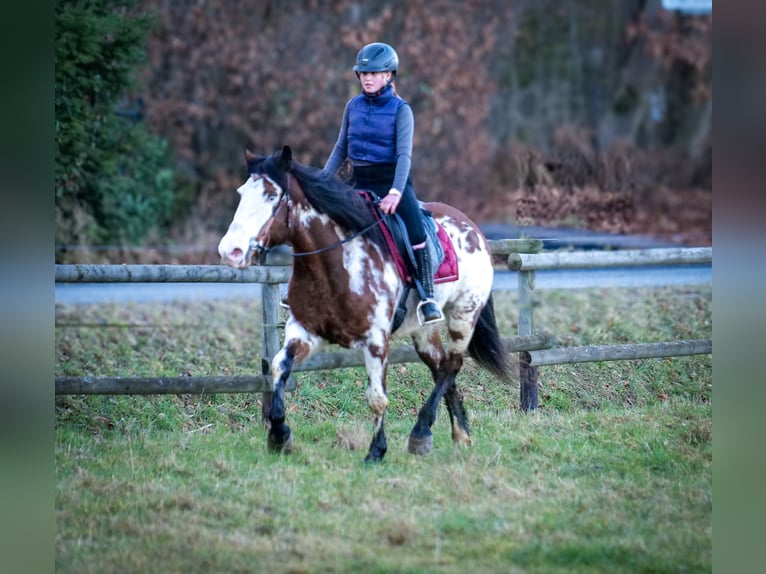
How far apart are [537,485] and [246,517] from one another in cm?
204

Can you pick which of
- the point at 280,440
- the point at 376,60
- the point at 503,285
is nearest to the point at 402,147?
the point at 376,60

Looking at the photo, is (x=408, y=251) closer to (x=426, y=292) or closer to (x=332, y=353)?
(x=426, y=292)

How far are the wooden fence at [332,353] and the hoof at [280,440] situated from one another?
2.09 feet

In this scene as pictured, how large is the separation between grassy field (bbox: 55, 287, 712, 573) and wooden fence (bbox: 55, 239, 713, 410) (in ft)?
1.30

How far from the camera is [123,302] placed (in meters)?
14.3

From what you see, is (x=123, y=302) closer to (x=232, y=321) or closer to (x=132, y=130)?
(x=232, y=321)

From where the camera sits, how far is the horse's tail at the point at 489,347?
8.33m

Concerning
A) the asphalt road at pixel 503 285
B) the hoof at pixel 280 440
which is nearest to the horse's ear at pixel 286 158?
the hoof at pixel 280 440

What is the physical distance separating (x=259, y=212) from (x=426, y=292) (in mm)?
1493

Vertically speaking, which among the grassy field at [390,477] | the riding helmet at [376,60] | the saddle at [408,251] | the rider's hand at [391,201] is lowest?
the grassy field at [390,477]

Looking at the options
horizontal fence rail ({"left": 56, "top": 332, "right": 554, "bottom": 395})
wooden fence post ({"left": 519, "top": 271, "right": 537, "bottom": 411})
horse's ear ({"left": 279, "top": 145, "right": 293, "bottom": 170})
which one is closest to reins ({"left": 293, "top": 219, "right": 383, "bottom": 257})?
horse's ear ({"left": 279, "top": 145, "right": 293, "bottom": 170})

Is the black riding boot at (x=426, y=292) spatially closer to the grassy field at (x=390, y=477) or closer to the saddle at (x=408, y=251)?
the saddle at (x=408, y=251)

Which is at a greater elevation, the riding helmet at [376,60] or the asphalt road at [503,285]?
the riding helmet at [376,60]
